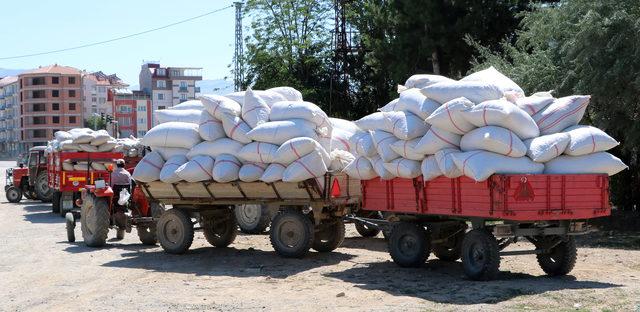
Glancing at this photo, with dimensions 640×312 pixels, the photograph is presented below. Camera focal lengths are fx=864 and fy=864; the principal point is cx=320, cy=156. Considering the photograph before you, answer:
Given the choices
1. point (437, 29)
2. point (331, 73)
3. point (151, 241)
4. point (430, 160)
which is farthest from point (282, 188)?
point (331, 73)

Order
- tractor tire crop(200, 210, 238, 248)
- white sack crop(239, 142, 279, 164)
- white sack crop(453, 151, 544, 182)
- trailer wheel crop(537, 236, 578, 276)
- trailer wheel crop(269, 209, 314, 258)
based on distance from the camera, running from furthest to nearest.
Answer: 1. tractor tire crop(200, 210, 238, 248)
2. trailer wheel crop(269, 209, 314, 258)
3. white sack crop(239, 142, 279, 164)
4. trailer wheel crop(537, 236, 578, 276)
5. white sack crop(453, 151, 544, 182)

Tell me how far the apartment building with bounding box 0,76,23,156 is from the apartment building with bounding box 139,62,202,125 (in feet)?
72.6

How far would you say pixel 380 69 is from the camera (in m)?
31.1

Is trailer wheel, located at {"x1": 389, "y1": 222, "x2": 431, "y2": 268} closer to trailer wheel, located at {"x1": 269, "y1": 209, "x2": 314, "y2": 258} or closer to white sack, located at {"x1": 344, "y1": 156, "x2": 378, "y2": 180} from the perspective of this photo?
white sack, located at {"x1": 344, "y1": 156, "x2": 378, "y2": 180}

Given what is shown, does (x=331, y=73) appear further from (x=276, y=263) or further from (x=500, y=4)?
(x=276, y=263)

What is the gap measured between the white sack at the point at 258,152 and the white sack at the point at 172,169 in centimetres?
128

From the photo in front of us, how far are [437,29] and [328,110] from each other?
14941mm

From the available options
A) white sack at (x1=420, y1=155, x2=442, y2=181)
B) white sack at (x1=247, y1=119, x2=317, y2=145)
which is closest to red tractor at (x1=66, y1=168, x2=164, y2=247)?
white sack at (x1=247, y1=119, x2=317, y2=145)

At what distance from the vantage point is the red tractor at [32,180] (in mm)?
33438

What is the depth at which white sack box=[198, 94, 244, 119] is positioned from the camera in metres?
14.6

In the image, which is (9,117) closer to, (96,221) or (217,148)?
(96,221)

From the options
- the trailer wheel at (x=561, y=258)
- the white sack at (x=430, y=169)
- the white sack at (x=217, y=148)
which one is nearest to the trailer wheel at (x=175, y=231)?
the white sack at (x=217, y=148)

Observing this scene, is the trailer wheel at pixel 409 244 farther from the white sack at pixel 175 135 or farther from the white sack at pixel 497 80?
the white sack at pixel 175 135

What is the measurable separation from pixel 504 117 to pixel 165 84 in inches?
5607
